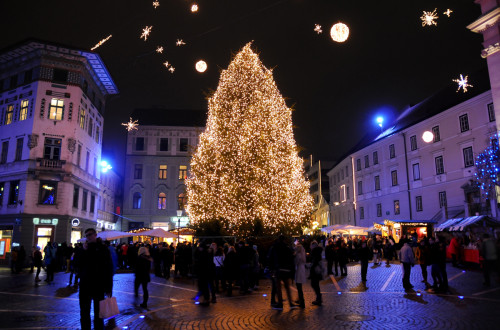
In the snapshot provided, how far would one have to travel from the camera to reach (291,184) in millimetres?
24953

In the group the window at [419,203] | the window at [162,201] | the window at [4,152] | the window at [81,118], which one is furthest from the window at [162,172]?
the window at [419,203]

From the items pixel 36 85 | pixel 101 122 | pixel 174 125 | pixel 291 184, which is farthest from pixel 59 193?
pixel 174 125

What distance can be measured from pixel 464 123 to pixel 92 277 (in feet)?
120

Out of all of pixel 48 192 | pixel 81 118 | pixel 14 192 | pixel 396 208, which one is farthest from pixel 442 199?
pixel 14 192

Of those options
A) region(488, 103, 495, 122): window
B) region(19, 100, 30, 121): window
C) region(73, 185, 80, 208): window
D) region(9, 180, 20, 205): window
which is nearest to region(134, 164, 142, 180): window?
region(73, 185, 80, 208): window

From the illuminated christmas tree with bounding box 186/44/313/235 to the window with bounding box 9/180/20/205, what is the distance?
54.9ft

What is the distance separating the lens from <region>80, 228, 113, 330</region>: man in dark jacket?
7.18 meters

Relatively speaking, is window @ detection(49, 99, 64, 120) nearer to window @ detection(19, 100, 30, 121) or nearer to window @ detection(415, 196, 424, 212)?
window @ detection(19, 100, 30, 121)

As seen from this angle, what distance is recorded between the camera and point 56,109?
3488 cm

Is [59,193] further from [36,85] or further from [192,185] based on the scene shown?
[192,185]

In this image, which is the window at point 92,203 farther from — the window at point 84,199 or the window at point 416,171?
the window at point 416,171

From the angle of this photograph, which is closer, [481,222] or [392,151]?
[481,222]

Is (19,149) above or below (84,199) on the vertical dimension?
above

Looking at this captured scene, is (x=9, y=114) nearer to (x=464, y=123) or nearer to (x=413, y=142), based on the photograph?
(x=413, y=142)
